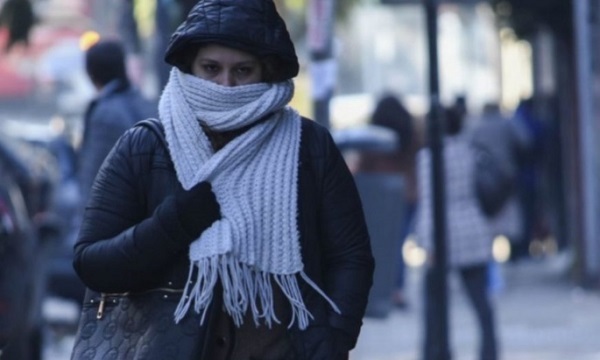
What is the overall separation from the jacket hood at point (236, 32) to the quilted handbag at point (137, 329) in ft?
1.80

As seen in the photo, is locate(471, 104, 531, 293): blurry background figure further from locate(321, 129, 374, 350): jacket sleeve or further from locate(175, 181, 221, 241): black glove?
locate(175, 181, 221, 241): black glove

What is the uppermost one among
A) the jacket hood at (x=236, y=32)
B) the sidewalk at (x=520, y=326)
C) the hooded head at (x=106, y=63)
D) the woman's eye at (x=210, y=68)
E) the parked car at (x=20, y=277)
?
the jacket hood at (x=236, y=32)

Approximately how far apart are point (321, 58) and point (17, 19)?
153 cm

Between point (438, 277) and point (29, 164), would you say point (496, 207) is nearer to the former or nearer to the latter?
point (438, 277)

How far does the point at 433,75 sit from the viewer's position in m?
9.73

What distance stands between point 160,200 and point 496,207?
658 cm

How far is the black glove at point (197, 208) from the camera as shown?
4.09 m

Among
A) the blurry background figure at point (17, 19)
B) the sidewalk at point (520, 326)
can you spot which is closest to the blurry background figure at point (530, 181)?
the sidewalk at point (520, 326)

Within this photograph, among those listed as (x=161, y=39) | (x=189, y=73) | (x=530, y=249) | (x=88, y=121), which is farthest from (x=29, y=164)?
(x=530, y=249)

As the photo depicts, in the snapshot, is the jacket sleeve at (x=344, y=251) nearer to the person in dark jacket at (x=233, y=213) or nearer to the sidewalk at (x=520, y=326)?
the person in dark jacket at (x=233, y=213)

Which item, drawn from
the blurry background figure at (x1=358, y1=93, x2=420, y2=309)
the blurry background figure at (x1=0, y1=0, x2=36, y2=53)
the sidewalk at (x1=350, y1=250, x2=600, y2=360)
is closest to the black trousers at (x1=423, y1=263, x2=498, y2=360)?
the sidewalk at (x1=350, y1=250, x2=600, y2=360)

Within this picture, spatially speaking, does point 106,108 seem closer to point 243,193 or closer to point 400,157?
point 243,193

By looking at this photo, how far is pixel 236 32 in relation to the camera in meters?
4.16

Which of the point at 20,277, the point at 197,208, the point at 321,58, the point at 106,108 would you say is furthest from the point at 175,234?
the point at 321,58
